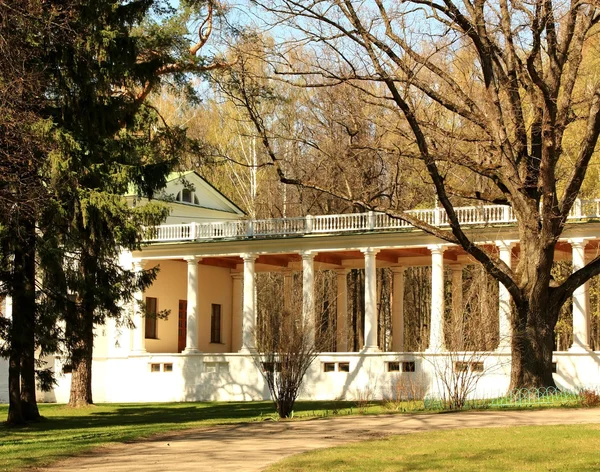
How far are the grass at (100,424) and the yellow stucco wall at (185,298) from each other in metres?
7.60

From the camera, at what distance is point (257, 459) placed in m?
15.2

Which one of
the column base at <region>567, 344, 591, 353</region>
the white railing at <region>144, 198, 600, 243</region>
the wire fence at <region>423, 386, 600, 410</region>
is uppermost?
the white railing at <region>144, 198, 600, 243</region>

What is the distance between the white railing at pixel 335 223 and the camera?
3584 cm

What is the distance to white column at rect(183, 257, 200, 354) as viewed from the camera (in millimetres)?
41750

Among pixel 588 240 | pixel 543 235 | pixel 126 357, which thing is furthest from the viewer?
pixel 126 357

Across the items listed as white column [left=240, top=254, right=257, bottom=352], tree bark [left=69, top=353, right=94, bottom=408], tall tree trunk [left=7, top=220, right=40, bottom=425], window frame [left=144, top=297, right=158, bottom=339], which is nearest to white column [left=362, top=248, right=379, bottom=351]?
white column [left=240, top=254, right=257, bottom=352]

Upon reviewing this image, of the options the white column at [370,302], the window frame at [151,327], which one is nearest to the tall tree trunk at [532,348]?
the white column at [370,302]

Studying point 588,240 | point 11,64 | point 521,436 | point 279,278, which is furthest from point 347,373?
point 11,64

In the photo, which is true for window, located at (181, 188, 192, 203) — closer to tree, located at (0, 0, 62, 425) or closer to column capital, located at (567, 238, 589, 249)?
column capital, located at (567, 238, 589, 249)

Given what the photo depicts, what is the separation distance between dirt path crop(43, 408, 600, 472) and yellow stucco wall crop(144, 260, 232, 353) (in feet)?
81.6

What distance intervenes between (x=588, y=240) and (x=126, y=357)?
19.9 metres

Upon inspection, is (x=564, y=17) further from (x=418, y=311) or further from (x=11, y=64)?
(x=418, y=311)

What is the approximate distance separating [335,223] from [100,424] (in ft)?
54.6

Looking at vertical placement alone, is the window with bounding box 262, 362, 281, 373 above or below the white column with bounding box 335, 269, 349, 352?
below
